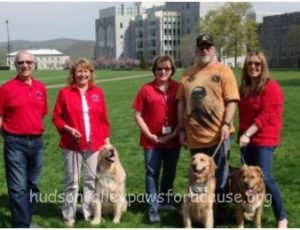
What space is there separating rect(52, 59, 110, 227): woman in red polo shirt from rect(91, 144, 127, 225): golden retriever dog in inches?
4.2

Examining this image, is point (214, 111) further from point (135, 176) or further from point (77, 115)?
point (135, 176)

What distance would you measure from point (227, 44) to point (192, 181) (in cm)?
9291

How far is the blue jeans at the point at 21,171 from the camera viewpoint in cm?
626

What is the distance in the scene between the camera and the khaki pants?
6805 millimetres

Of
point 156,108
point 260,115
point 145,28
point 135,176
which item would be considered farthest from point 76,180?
point 145,28

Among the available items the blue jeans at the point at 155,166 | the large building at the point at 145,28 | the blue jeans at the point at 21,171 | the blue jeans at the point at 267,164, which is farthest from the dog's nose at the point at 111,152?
the large building at the point at 145,28

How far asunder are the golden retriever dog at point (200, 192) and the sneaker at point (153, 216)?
0.50 m

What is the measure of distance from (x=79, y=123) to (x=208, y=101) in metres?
1.63

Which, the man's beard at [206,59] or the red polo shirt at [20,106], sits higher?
the man's beard at [206,59]

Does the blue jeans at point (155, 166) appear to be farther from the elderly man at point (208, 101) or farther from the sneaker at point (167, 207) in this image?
the elderly man at point (208, 101)

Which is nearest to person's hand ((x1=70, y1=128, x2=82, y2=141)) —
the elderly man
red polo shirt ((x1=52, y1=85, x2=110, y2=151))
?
red polo shirt ((x1=52, y1=85, x2=110, y2=151))

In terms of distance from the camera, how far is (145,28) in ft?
545

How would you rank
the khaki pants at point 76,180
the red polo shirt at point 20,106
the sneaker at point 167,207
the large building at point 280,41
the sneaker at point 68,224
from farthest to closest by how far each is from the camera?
the large building at point 280,41 < the sneaker at point 167,207 < the sneaker at point 68,224 < the khaki pants at point 76,180 < the red polo shirt at point 20,106

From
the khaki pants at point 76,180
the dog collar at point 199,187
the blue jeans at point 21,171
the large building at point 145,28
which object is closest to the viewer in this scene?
the blue jeans at point 21,171
